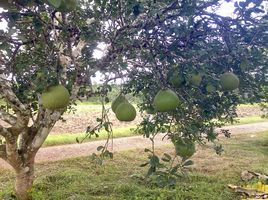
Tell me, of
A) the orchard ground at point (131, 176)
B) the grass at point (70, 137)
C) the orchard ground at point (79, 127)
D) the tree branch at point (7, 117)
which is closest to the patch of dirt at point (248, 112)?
the orchard ground at point (79, 127)

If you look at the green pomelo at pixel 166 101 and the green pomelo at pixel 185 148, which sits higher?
the green pomelo at pixel 166 101

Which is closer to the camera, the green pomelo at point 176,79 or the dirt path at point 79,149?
the green pomelo at point 176,79

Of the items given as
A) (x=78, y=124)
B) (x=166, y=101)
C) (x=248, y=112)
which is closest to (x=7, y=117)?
(x=166, y=101)

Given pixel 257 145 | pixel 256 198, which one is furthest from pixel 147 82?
pixel 257 145

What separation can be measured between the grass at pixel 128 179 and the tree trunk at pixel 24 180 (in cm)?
36

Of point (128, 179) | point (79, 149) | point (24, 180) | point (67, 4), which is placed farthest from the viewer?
point (79, 149)

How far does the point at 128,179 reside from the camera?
299 inches

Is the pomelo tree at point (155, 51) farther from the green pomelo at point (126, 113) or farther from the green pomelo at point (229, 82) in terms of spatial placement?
the green pomelo at point (126, 113)

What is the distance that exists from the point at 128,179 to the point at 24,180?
9.07 ft

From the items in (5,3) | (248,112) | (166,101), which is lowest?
(166,101)

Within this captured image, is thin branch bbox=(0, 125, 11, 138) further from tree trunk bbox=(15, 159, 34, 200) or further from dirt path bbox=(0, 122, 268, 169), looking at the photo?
dirt path bbox=(0, 122, 268, 169)

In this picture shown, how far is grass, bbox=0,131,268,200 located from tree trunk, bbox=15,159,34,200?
0.36 meters

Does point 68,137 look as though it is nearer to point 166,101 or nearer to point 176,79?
point 176,79

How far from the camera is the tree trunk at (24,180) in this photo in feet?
16.6
